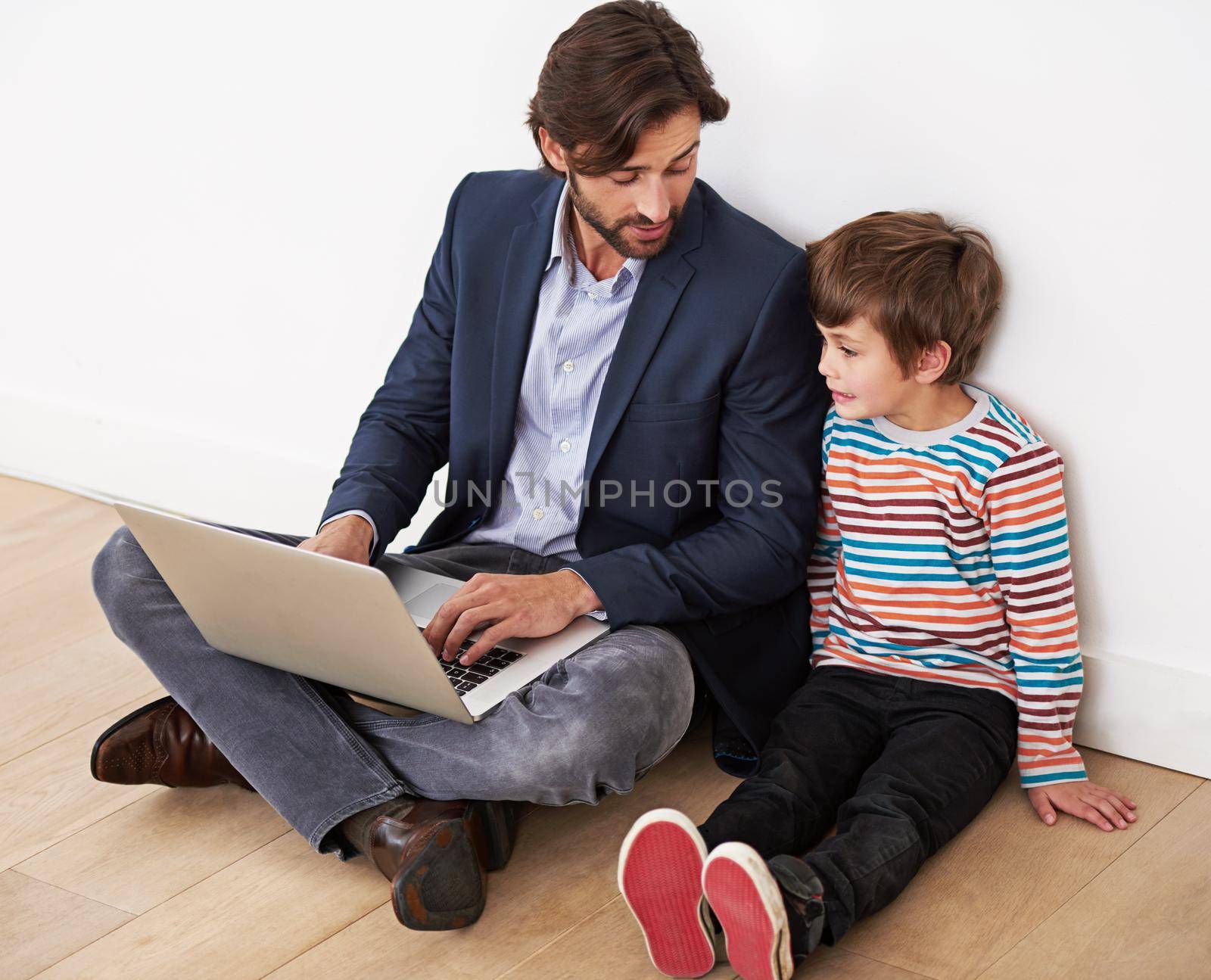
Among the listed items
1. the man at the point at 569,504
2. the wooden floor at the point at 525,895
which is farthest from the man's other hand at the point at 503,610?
the wooden floor at the point at 525,895

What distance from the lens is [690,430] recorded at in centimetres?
178

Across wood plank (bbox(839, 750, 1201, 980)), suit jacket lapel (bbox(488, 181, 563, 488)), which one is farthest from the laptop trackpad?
wood plank (bbox(839, 750, 1201, 980))

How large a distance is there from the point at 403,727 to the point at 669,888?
44 centimetres

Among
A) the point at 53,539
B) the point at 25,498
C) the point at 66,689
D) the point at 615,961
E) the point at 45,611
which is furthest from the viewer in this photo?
the point at 25,498

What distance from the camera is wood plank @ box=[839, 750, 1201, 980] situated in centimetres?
147

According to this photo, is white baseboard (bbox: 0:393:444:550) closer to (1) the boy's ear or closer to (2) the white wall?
(2) the white wall

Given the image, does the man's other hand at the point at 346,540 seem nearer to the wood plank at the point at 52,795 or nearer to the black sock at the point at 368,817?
the black sock at the point at 368,817

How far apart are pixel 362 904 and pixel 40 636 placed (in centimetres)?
108

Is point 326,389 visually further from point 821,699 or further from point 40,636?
point 821,699

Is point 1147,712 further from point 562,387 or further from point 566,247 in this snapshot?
point 566,247

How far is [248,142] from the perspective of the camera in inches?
96.3

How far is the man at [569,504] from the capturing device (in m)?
1.61

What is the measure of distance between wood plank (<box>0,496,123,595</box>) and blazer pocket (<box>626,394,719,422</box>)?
145 centimetres

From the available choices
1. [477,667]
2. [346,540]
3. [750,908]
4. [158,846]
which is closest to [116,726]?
[158,846]
